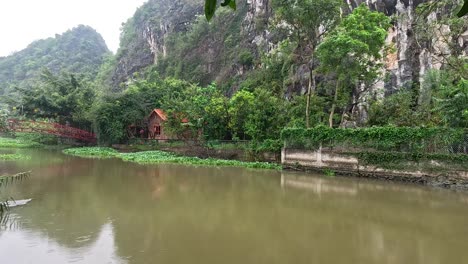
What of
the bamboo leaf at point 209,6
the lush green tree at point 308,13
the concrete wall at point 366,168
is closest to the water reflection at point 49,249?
the bamboo leaf at point 209,6

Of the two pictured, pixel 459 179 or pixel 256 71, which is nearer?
pixel 459 179

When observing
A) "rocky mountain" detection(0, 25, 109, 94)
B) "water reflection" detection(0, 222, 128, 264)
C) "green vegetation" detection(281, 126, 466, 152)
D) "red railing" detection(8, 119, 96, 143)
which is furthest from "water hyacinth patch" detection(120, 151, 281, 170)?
"rocky mountain" detection(0, 25, 109, 94)

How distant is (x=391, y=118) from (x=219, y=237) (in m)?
15.2

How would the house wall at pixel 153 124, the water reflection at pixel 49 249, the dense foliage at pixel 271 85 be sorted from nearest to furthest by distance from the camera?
the water reflection at pixel 49 249, the dense foliage at pixel 271 85, the house wall at pixel 153 124

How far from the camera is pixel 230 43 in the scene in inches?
1574

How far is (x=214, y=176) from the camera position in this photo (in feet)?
54.5

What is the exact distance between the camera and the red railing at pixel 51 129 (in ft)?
99.9

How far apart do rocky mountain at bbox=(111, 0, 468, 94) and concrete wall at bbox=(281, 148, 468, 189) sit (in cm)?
580

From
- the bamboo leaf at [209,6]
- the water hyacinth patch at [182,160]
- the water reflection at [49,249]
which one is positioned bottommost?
the water reflection at [49,249]

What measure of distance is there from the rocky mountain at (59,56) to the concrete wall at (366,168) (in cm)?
5491

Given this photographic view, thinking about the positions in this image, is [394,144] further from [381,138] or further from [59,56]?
[59,56]

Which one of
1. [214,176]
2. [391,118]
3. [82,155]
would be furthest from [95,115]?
[391,118]

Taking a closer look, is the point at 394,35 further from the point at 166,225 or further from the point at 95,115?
the point at 95,115

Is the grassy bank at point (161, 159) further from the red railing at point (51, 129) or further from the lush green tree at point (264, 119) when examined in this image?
the red railing at point (51, 129)
